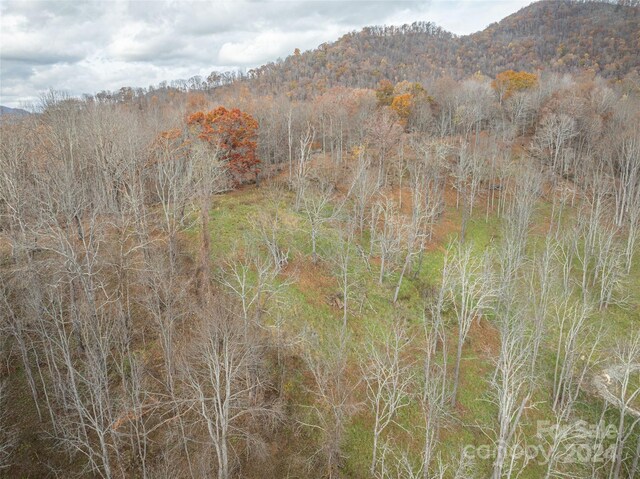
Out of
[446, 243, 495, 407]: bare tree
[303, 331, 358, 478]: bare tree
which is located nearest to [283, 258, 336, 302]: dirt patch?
[303, 331, 358, 478]: bare tree

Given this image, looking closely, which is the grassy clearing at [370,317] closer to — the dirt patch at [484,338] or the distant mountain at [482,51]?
the dirt patch at [484,338]

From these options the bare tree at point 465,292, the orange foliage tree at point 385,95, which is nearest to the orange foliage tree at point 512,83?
the orange foliage tree at point 385,95

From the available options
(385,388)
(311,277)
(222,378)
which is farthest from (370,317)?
(222,378)

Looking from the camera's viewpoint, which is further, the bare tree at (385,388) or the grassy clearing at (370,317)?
the grassy clearing at (370,317)

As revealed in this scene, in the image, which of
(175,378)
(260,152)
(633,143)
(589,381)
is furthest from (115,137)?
(633,143)

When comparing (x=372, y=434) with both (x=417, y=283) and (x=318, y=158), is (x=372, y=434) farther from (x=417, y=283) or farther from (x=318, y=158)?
(x=318, y=158)

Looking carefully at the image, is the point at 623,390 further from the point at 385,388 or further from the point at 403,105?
the point at 403,105

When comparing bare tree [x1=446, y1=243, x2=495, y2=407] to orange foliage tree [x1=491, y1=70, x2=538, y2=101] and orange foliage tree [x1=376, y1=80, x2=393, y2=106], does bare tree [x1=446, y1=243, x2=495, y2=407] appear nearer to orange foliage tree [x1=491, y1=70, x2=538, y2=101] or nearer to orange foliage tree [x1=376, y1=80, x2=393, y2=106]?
orange foliage tree [x1=376, y1=80, x2=393, y2=106]
